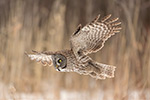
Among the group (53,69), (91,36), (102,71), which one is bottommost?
(102,71)

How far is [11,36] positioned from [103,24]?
1786 mm

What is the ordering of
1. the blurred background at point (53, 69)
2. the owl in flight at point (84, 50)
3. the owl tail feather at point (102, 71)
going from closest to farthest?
the owl in flight at point (84, 50) < the owl tail feather at point (102, 71) < the blurred background at point (53, 69)

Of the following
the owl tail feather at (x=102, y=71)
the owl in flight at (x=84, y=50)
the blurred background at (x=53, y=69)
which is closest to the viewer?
the owl in flight at (x=84, y=50)

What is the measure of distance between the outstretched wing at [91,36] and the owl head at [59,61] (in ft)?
0.32

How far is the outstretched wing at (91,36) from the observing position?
5.16 feet

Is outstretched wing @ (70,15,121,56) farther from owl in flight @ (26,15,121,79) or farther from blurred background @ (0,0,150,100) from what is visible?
blurred background @ (0,0,150,100)

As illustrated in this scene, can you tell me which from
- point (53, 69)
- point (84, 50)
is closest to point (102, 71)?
point (84, 50)

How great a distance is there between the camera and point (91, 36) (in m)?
1.65

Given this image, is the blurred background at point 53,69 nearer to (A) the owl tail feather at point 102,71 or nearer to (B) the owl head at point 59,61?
(A) the owl tail feather at point 102,71

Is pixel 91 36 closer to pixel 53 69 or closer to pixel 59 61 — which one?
pixel 59 61

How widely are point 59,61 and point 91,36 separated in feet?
0.70

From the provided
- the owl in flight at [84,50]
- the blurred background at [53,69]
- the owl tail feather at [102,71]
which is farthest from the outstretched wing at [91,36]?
the blurred background at [53,69]

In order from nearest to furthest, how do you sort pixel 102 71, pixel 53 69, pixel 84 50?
pixel 84 50 → pixel 102 71 → pixel 53 69

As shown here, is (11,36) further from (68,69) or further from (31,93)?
(68,69)
